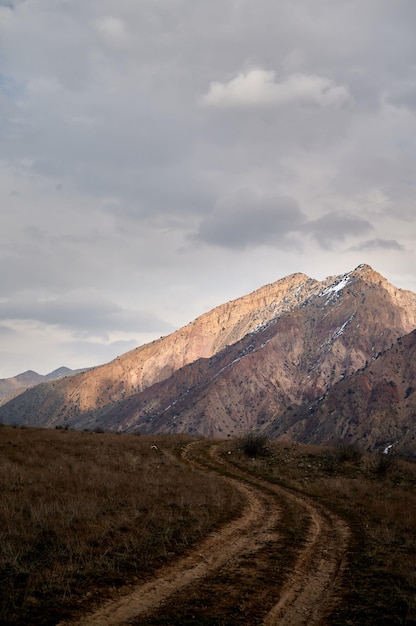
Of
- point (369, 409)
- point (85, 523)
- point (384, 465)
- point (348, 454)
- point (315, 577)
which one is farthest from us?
point (369, 409)

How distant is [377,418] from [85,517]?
110 meters

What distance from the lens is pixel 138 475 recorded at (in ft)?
63.6

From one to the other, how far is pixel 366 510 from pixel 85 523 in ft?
34.0

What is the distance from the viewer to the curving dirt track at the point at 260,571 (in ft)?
23.9

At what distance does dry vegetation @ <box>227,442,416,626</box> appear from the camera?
25.8 ft

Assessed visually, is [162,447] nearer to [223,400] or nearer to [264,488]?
[264,488]

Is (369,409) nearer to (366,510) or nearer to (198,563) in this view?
(366,510)

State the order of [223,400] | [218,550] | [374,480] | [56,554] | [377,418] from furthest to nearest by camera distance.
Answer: [223,400]
[377,418]
[374,480]
[218,550]
[56,554]

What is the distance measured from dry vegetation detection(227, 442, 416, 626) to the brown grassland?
0.04 meters

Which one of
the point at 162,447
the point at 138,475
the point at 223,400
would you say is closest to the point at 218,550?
the point at 138,475

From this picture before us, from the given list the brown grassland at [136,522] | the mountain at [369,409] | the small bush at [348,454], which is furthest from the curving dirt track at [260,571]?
the mountain at [369,409]

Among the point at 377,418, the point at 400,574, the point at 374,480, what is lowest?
the point at 377,418

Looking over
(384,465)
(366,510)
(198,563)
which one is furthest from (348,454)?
(198,563)

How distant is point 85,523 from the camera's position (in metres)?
11.5
